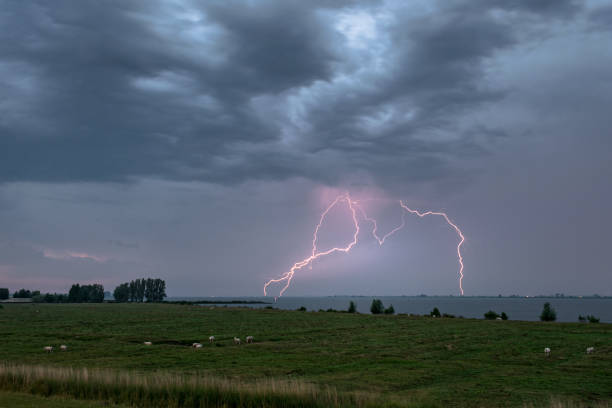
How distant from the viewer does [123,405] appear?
51.1 ft

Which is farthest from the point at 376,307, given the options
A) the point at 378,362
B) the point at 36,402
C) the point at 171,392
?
the point at 36,402

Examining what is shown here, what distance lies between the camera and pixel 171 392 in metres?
17.0

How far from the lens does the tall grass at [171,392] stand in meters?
16.2

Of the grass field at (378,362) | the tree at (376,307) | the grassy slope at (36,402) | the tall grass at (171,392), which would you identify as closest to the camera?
the grassy slope at (36,402)

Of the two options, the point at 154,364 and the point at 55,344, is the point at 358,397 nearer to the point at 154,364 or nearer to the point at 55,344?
the point at 154,364

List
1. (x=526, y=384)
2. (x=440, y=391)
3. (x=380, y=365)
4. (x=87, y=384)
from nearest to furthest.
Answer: (x=87, y=384) → (x=440, y=391) → (x=526, y=384) → (x=380, y=365)

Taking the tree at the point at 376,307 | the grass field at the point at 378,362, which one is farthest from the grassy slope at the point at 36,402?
the tree at the point at 376,307

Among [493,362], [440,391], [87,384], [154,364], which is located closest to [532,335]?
[493,362]

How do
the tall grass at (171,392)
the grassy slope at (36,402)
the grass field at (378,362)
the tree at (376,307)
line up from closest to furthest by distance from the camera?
the grassy slope at (36,402)
the tall grass at (171,392)
the grass field at (378,362)
the tree at (376,307)

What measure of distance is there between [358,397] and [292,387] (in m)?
2.35

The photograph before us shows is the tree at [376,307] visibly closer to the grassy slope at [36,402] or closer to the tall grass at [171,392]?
the tall grass at [171,392]

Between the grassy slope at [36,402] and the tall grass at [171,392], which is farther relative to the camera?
the tall grass at [171,392]

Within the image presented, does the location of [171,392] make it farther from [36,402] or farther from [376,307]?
[376,307]

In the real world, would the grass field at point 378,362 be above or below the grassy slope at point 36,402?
below
